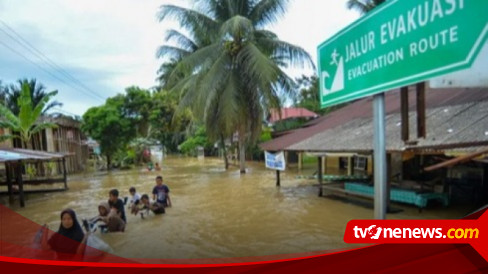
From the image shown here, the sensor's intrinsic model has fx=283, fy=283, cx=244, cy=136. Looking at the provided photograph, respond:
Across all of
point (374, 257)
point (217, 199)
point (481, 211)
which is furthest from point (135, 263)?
point (217, 199)

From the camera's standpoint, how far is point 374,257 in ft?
3.52

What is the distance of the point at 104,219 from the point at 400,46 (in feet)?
8.06

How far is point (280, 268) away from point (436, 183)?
5.05 metres

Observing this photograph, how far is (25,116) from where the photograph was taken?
162 cm

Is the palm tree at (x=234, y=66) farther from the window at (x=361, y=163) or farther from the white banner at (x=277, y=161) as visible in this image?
the window at (x=361, y=163)

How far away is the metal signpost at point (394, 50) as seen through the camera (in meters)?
0.65

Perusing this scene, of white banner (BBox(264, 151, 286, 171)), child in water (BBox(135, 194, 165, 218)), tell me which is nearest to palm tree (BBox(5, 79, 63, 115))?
child in water (BBox(135, 194, 165, 218))

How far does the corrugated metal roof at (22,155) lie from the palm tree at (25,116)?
0.21ft

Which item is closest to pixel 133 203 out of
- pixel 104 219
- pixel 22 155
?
pixel 104 219

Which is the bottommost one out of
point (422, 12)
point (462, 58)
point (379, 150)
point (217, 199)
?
point (217, 199)

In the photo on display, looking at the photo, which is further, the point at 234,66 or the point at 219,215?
the point at 234,66

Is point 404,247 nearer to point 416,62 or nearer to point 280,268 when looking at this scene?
point 280,268

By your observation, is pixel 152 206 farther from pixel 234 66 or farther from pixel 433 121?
pixel 433 121

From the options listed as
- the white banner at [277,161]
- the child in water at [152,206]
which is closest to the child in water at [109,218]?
the child in water at [152,206]
